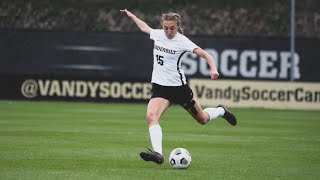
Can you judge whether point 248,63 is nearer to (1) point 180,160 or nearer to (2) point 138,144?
(2) point 138,144

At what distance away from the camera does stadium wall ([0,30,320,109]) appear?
1268 inches

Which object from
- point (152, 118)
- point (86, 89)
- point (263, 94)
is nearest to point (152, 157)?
point (152, 118)

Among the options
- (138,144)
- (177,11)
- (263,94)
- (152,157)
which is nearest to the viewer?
(152,157)

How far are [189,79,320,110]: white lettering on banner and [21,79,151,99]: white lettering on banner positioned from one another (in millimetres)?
2277

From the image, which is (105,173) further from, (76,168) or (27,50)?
(27,50)

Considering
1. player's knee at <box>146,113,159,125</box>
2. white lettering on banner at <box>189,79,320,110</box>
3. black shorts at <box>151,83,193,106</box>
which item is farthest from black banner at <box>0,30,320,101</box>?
player's knee at <box>146,113,159,125</box>

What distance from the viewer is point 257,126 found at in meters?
23.5

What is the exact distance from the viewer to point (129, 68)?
3372 cm

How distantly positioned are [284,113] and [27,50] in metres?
9.95

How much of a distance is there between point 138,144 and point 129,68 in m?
16.5

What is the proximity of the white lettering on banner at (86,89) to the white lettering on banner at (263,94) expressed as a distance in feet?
7.47

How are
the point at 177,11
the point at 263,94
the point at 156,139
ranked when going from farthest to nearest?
1. the point at 177,11
2. the point at 263,94
3. the point at 156,139

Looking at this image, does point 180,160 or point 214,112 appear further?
point 214,112

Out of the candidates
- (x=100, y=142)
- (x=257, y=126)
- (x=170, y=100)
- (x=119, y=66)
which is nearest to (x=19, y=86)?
(x=119, y=66)
